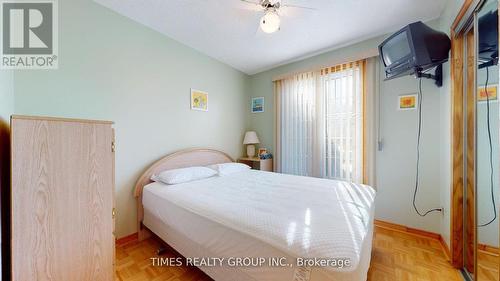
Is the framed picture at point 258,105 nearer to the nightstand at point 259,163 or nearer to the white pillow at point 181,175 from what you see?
the nightstand at point 259,163

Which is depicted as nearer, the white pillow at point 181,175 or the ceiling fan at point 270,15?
the ceiling fan at point 270,15

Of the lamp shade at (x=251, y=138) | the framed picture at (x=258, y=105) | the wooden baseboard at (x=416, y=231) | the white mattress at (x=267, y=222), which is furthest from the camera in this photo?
the framed picture at (x=258, y=105)

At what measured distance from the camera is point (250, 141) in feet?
12.2

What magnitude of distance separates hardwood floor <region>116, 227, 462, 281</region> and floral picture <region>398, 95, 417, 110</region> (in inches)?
62.8

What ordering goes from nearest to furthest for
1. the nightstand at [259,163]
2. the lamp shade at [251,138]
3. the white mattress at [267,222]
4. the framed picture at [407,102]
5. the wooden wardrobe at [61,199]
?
the wooden wardrobe at [61,199], the white mattress at [267,222], the framed picture at [407,102], the nightstand at [259,163], the lamp shade at [251,138]

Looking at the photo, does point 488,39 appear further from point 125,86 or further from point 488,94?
point 125,86

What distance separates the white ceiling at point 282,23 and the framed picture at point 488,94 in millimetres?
1116

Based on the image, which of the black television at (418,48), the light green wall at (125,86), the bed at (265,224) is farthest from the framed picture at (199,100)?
the black television at (418,48)

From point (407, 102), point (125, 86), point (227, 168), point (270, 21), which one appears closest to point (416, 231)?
point (407, 102)

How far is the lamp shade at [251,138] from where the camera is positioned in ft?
12.2

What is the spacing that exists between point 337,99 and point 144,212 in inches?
120

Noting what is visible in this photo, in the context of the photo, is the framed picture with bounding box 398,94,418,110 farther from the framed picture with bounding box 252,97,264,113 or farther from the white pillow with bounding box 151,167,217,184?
the white pillow with bounding box 151,167,217,184

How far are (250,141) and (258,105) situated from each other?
0.79m

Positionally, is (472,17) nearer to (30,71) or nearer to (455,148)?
(455,148)
